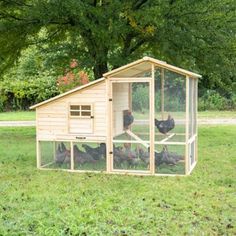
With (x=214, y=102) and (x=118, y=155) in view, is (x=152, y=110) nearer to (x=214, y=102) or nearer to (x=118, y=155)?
(x=118, y=155)

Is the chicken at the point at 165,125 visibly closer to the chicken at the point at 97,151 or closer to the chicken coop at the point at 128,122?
the chicken coop at the point at 128,122

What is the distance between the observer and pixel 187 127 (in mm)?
9648

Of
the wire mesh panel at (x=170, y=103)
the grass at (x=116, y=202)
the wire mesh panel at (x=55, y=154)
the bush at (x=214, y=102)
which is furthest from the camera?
the bush at (x=214, y=102)

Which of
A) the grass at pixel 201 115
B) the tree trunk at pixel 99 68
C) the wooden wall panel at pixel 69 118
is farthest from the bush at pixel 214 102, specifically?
the wooden wall panel at pixel 69 118

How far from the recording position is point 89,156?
10.2 meters

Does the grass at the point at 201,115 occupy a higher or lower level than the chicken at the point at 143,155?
higher

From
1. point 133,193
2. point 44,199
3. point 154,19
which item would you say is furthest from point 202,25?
point 44,199

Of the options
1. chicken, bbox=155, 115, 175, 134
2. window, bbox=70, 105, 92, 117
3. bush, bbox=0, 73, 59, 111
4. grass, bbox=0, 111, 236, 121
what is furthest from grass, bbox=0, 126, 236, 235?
bush, bbox=0, 73, 59, 111

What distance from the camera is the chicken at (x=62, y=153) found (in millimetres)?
10312

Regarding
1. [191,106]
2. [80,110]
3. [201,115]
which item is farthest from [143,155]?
[201,115]

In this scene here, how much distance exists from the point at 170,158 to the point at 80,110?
6.88 feet

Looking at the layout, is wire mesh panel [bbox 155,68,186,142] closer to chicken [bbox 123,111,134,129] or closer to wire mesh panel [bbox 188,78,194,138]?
wire mesh panel [bbox 188,78,194,138]

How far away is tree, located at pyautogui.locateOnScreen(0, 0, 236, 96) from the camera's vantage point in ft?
42.0

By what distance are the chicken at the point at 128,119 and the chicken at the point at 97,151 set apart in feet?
1.99
